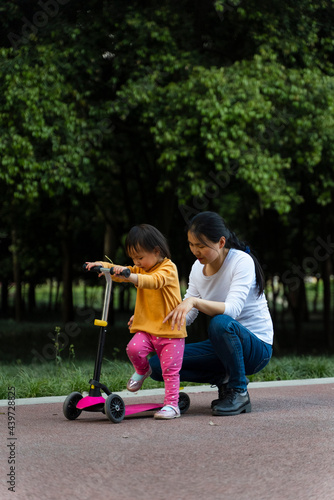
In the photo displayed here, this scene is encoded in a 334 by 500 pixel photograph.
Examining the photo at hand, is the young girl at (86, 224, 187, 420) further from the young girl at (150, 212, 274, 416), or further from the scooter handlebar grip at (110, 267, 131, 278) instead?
the scooter handlebar grip at (110, 267, 131, 278)

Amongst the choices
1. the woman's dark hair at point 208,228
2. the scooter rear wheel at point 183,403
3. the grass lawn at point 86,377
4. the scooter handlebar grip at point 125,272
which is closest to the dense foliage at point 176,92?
the grass lawn at point 86,377

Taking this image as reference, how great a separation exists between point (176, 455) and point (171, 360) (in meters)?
1.03

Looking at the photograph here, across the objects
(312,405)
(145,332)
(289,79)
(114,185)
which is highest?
(289,79)

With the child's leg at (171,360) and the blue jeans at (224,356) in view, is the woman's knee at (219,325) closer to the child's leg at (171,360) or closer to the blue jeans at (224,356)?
the blue jeans at (224,356)

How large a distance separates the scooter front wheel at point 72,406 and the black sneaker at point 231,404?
0.96 m

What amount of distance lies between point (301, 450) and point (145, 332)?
1421 mm

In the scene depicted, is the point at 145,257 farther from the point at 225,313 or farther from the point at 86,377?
the point at 86,377

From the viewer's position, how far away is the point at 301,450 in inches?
163

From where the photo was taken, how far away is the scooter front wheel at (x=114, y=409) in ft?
16.0

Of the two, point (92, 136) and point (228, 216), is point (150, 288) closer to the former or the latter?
point (92, 136)

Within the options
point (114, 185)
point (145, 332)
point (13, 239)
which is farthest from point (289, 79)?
point (13, 239)

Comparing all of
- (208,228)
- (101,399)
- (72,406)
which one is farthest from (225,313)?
(72,406)

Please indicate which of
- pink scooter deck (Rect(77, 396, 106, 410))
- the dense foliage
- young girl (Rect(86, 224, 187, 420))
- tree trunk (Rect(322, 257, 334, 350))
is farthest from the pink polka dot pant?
tree trunk (Rect(322, 257, 334, 350))

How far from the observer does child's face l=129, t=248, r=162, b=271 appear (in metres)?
4.91
